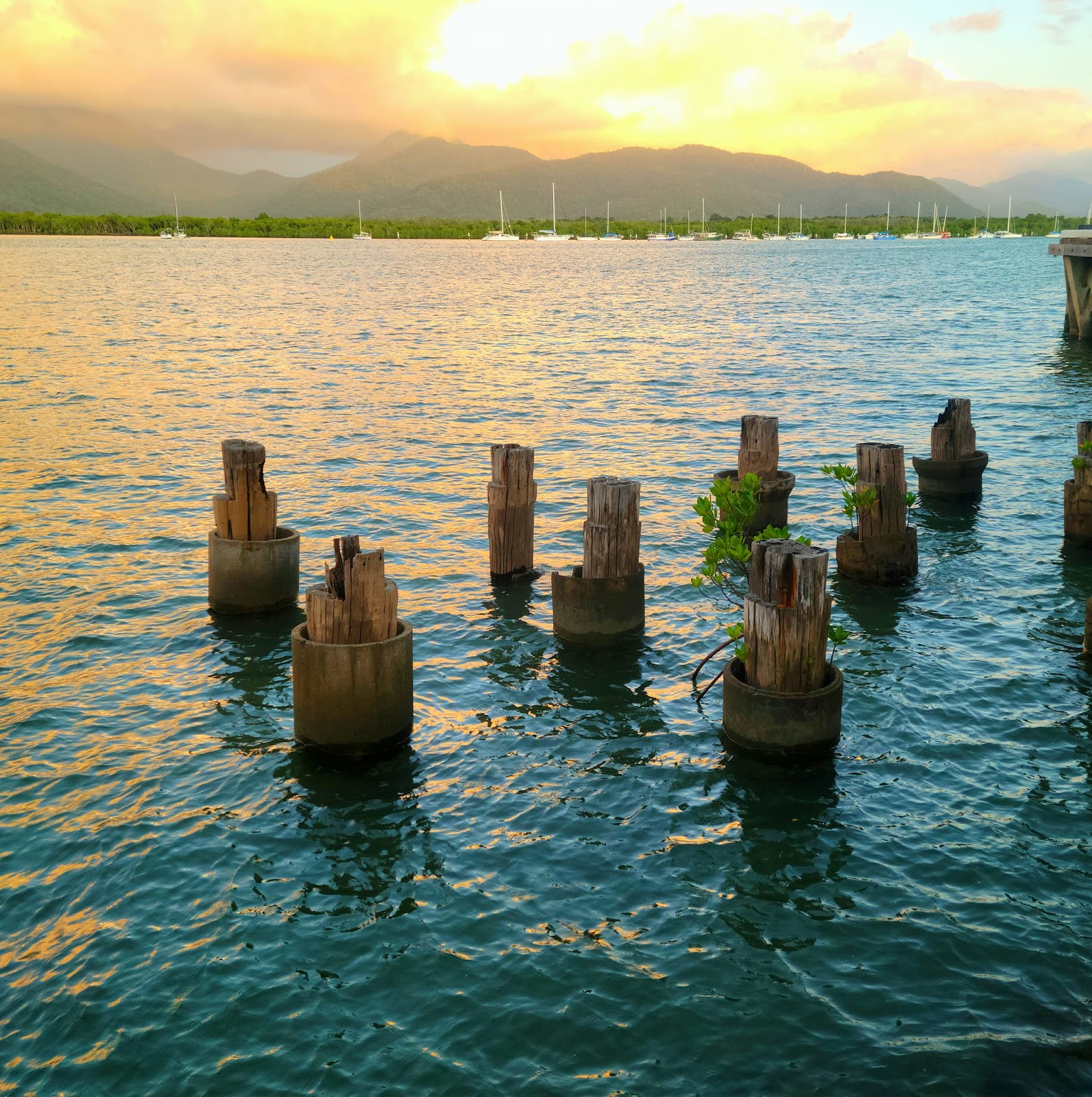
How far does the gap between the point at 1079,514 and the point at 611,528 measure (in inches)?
316

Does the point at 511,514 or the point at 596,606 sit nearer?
the point at 596,606

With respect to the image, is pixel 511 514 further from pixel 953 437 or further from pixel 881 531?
pixel 953 437

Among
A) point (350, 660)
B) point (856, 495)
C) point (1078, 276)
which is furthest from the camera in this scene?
point (1078, 276)

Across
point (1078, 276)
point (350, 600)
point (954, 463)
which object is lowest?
point (954, 463)

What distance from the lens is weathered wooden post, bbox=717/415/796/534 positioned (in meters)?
15.6

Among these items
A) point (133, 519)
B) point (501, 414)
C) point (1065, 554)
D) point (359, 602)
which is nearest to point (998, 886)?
point (359, 602)

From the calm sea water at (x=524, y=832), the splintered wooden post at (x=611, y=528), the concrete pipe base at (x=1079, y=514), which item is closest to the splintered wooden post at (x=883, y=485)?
the calm sea water at (x=524, y=832)

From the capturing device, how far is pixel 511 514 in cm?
1420

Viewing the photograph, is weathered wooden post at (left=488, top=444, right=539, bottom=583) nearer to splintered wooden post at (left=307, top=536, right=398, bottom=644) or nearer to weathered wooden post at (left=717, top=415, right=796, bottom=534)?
weathered wooden post at (left=717, top=415, right=796, bottom=534)

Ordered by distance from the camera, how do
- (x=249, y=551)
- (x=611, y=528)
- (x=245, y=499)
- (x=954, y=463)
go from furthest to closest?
(x=954, y=463)
(x=249, y=551)
(x=245, y=499)
(x=611, y=528)

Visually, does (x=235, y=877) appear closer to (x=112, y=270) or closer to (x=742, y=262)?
(x=112, y=270)

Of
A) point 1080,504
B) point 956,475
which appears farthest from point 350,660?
point 956,475

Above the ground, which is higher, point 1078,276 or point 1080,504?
point 1078,276

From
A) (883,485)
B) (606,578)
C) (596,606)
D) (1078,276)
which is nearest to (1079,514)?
(883,485)
